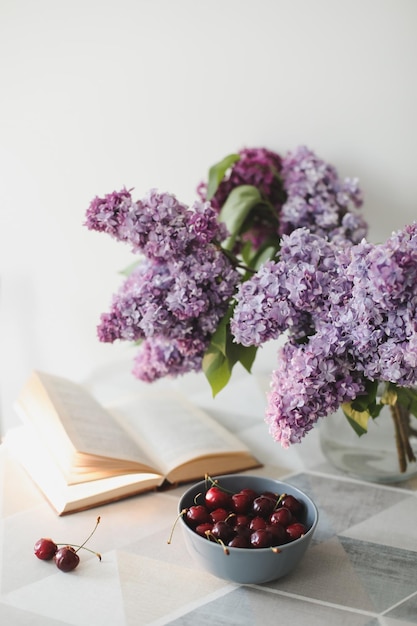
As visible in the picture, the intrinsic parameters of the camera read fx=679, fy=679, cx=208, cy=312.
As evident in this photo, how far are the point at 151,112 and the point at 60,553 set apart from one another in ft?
3.49

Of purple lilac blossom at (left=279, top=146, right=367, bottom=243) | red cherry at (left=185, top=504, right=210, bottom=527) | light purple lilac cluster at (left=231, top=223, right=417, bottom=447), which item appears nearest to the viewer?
light purple lilac cluster at (left=231, top=223, right=417, bottom=447)

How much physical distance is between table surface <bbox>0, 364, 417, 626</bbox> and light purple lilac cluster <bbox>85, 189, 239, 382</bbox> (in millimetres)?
308

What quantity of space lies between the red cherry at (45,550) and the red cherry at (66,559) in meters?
0.02

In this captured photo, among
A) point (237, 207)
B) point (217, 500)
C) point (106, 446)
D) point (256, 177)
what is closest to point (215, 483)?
point (217, 500)

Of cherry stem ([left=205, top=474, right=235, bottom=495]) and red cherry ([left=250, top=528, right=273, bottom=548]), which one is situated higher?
cherry stem ([left=205, top=474, right=235, bottom=495])

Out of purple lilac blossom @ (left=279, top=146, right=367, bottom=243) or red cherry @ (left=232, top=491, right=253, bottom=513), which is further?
purple lilac blossom @ (left=279, top=146, right=367, bottom=243)

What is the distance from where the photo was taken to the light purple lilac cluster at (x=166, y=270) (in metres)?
0.91

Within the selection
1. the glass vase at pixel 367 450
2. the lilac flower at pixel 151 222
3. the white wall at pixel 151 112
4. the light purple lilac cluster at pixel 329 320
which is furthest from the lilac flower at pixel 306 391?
the white wall at pixel 151 112

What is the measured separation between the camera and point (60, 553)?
36.6 inches

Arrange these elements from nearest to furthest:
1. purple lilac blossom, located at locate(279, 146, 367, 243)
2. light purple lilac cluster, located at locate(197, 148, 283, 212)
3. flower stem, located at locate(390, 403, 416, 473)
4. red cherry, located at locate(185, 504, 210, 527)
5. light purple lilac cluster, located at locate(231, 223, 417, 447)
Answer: light purple lilac cluster, located at locate(231, 223, 417, 447)
red cherry, located at locate(185, 504, 210, 527)
flower stem, located at locate(390, 403, 416, 473)
purple lilac blossom, located at locate(279, 146, 367, 243)
light purple lilac cluster, located at locate(197, 148, 283, 212)

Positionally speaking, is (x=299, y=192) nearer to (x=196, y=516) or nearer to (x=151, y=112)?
(x=151, y=112)

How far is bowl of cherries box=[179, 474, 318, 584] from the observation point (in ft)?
2.77

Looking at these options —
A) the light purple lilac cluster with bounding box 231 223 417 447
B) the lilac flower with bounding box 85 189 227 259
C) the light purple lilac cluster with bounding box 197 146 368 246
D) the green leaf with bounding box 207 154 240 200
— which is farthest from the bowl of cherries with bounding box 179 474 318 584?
the green leaf with bounding box 207 154 240 200

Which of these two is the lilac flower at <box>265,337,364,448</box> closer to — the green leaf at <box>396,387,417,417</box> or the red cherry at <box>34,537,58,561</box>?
the green leaf at <box>396,387,417,417</box>
